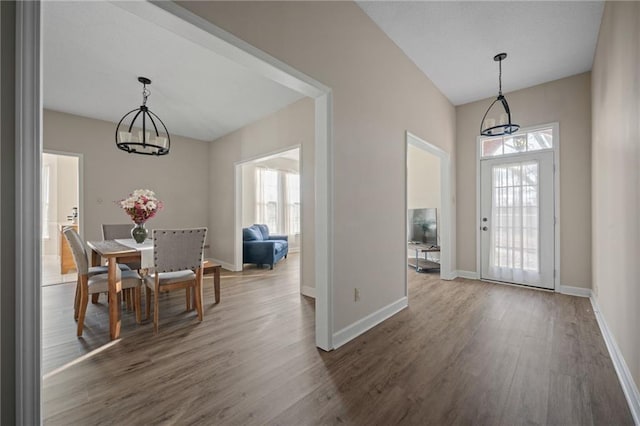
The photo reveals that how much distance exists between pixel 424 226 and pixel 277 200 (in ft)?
14.2

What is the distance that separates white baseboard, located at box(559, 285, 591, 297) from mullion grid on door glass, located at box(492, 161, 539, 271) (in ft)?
1.32

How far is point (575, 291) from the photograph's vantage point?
387 centimetres

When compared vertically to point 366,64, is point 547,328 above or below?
below

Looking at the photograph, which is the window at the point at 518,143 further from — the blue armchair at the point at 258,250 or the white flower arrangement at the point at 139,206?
the white flower arrangement at the point at 139,206

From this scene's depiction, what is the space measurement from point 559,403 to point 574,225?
3.27 m

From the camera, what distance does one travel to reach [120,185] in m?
5.16

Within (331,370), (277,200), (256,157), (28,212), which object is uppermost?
(256,157)

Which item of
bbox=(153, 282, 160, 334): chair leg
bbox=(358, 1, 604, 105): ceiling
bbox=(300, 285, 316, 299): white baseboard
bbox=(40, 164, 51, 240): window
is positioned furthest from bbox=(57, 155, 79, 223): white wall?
bbox=(358, 1, 604, 105): ceiling

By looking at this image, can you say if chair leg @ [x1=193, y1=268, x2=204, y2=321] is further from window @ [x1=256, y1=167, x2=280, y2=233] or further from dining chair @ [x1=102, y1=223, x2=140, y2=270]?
window @ [x1=256, y1=167, x2=280, y2=233]

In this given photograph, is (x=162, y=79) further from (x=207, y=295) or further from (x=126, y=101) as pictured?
(x=207, y=295)

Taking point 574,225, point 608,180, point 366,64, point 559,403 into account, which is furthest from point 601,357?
point 366,64

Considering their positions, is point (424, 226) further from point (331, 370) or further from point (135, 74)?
point (135, 74)

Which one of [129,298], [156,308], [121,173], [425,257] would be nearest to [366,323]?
[156,308]

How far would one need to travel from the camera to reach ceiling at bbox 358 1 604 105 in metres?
2.65
